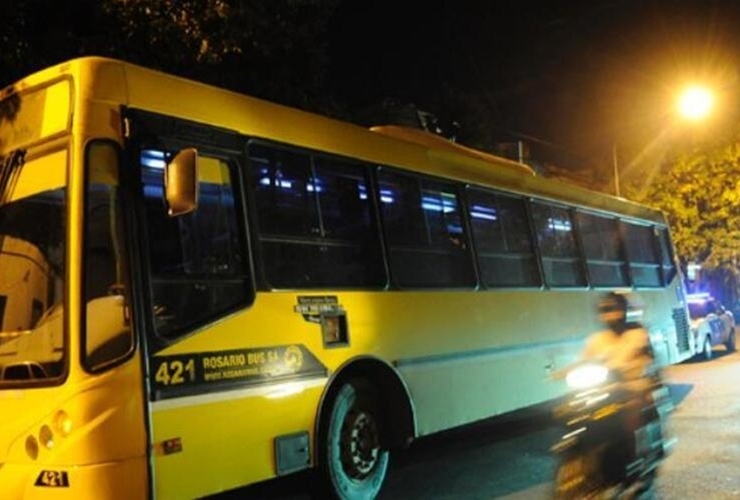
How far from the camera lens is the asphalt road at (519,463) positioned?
6.79 m

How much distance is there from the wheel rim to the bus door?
135 cm

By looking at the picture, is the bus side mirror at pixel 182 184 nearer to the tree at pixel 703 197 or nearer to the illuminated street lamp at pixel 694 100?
the illuminated street lamp at pixel 694 100

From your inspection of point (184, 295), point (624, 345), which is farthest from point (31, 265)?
point (624, 345)

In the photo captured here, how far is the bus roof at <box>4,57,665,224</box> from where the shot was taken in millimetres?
5020

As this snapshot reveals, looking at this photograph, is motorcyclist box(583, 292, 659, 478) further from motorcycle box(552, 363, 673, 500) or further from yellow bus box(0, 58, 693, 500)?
yellow bus box(0, 58, 693, 500)

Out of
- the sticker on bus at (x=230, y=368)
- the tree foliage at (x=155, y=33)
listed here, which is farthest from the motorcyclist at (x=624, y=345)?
the tree foliage at (x=155, y=33)

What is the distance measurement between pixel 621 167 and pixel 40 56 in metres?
21.4

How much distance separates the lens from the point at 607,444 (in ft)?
18.2

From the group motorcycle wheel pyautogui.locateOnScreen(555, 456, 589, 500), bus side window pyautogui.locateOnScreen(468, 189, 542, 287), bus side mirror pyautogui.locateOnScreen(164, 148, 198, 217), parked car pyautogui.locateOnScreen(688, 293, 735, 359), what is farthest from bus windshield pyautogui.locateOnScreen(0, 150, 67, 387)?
Result: parked car pyautogui.locateOnScreen(688, 293, 735, 359)

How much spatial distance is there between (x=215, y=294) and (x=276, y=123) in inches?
62.3

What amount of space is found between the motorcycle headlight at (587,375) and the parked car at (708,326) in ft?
38.3

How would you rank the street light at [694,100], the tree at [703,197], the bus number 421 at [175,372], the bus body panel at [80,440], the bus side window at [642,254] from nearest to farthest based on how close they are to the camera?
the bus body panel at [80,440], the bus number 421 at [175,372], the bus side window at [642,254], the street light at [694,100], the tree at [703,197]

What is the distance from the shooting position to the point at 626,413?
222 inches

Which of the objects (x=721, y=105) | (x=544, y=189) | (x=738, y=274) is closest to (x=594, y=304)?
(x=544, y=189)
